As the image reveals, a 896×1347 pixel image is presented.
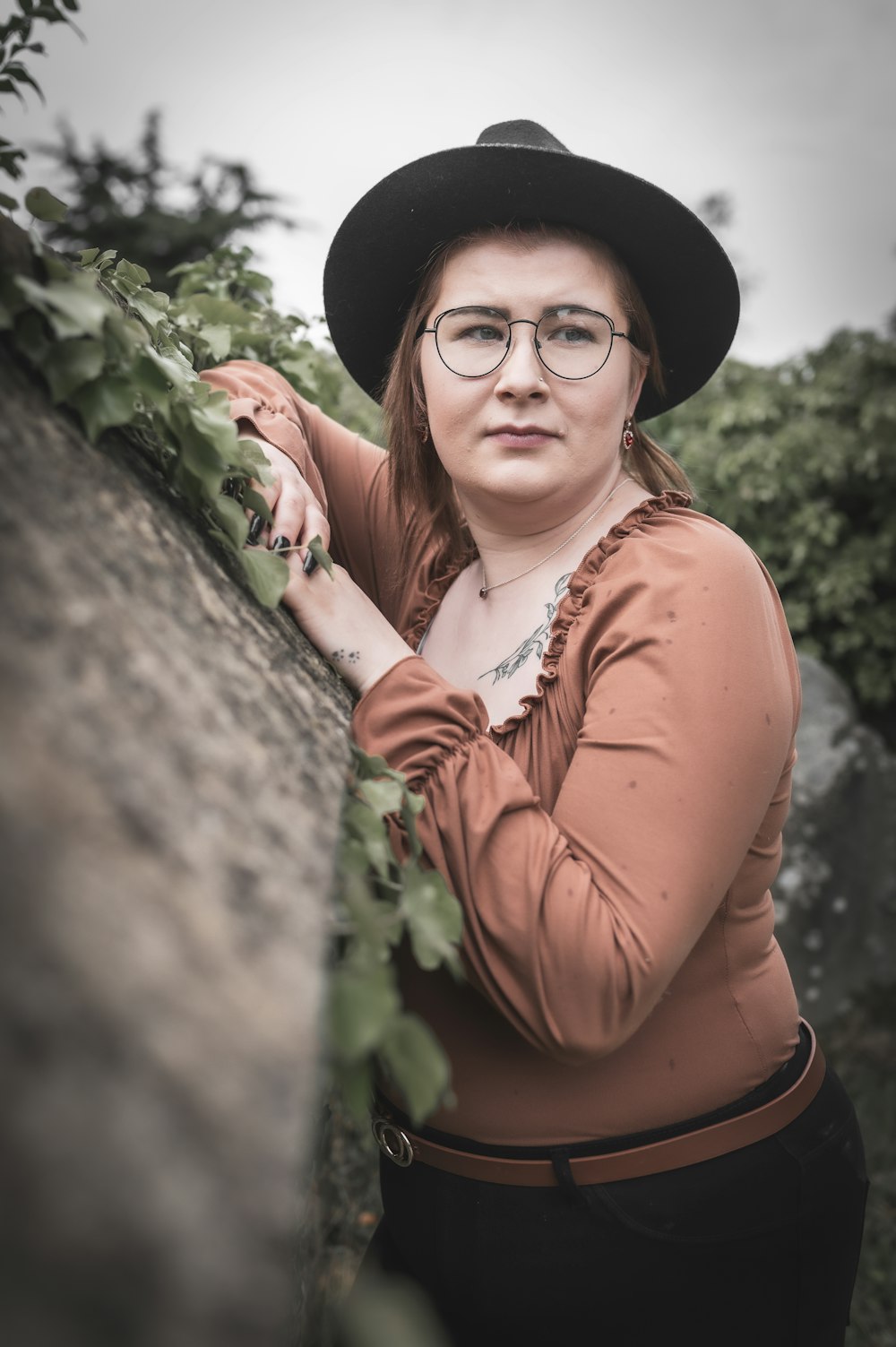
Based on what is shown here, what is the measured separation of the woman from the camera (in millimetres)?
1194

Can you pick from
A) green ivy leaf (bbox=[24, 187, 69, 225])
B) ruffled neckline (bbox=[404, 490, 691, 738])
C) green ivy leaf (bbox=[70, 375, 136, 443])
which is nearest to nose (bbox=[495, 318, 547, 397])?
ruffled neckline (bbox=[404, 490, 691, 738])

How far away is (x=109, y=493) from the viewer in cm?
86

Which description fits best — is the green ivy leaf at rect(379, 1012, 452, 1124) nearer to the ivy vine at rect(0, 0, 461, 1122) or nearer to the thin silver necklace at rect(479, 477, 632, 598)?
the ivy vine at rect(0, 0, 461, 1122)

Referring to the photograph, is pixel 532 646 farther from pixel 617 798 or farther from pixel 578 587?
pixel 617 798

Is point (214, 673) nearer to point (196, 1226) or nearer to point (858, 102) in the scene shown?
point (196, 1226)

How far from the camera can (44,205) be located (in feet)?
3.61

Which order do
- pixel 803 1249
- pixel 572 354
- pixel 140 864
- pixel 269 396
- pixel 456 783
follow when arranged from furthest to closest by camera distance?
pixel 269 396 < pixel 572 354 < pixel 803 1249 < pixel 456 783 < pixel 140 864

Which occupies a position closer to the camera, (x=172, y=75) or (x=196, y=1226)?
(x=196, y=1226)

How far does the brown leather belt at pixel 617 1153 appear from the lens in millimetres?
1409

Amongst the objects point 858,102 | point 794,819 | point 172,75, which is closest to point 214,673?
point 794,819

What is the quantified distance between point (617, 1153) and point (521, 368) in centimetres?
136

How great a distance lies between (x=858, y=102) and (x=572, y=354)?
7.61m

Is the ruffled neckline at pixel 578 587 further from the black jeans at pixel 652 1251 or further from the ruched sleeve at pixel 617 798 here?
the black jeans at pixel 652 1251

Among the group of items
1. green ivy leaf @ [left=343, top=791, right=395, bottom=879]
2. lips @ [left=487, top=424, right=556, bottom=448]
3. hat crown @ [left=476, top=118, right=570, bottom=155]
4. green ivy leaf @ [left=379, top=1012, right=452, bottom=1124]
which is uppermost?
hat crown @ [left=476, top=118, right=570, bottom=155]
